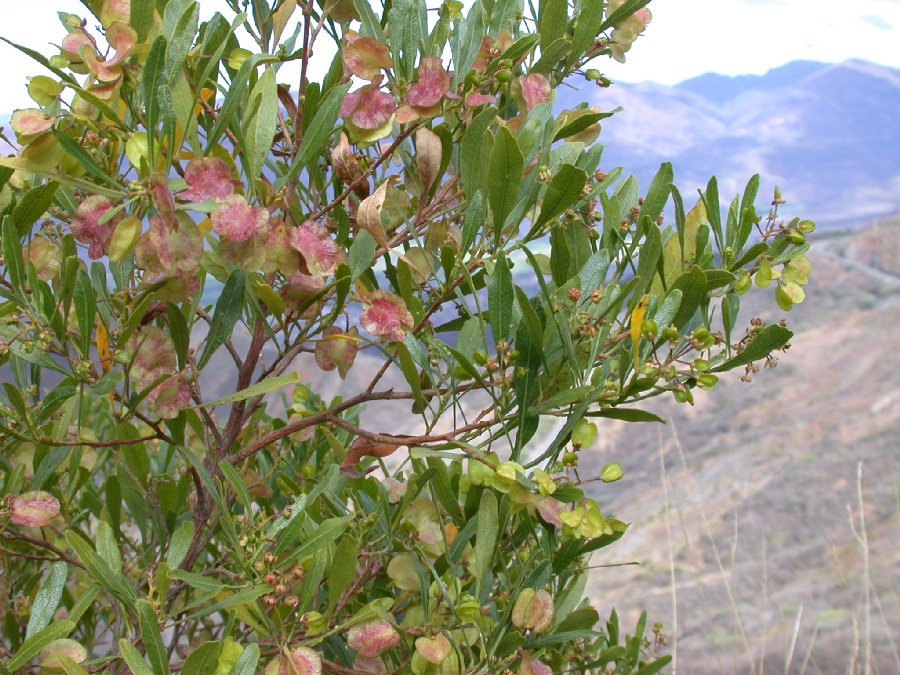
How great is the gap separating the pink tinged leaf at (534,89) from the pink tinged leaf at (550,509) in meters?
0.34

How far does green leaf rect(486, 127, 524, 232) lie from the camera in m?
0.62

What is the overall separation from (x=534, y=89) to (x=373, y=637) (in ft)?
1.60

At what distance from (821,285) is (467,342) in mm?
7760

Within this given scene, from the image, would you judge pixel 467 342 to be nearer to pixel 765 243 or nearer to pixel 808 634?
pixel 765 243

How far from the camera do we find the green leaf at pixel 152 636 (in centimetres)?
58

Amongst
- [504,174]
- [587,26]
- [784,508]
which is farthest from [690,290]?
[784,508]

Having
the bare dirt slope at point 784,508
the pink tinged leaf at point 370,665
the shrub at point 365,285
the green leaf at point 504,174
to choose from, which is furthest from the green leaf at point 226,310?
the bare dirt slope at point 784,508

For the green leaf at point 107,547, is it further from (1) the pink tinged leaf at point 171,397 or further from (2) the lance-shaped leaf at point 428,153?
(2) the lance-shaped leaf at point 428,153

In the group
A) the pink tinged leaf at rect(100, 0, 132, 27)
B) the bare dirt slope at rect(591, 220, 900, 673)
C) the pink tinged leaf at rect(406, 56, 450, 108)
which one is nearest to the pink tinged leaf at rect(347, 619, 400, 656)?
the pink tinged leaf at rect(406, 56, 450, 108)

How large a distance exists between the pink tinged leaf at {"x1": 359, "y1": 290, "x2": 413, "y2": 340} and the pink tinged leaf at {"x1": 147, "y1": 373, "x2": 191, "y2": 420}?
162mm

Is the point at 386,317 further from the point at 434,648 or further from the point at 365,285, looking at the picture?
the point at 434,648

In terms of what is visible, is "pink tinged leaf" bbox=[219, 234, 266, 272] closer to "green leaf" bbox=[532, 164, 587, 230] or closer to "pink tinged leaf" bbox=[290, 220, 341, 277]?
"pink tinged leaf" bbox=[290, 220, 341, 277]

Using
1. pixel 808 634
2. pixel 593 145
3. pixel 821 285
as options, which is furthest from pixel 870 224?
pixel 593 145

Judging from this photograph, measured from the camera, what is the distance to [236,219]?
60 centimetres
